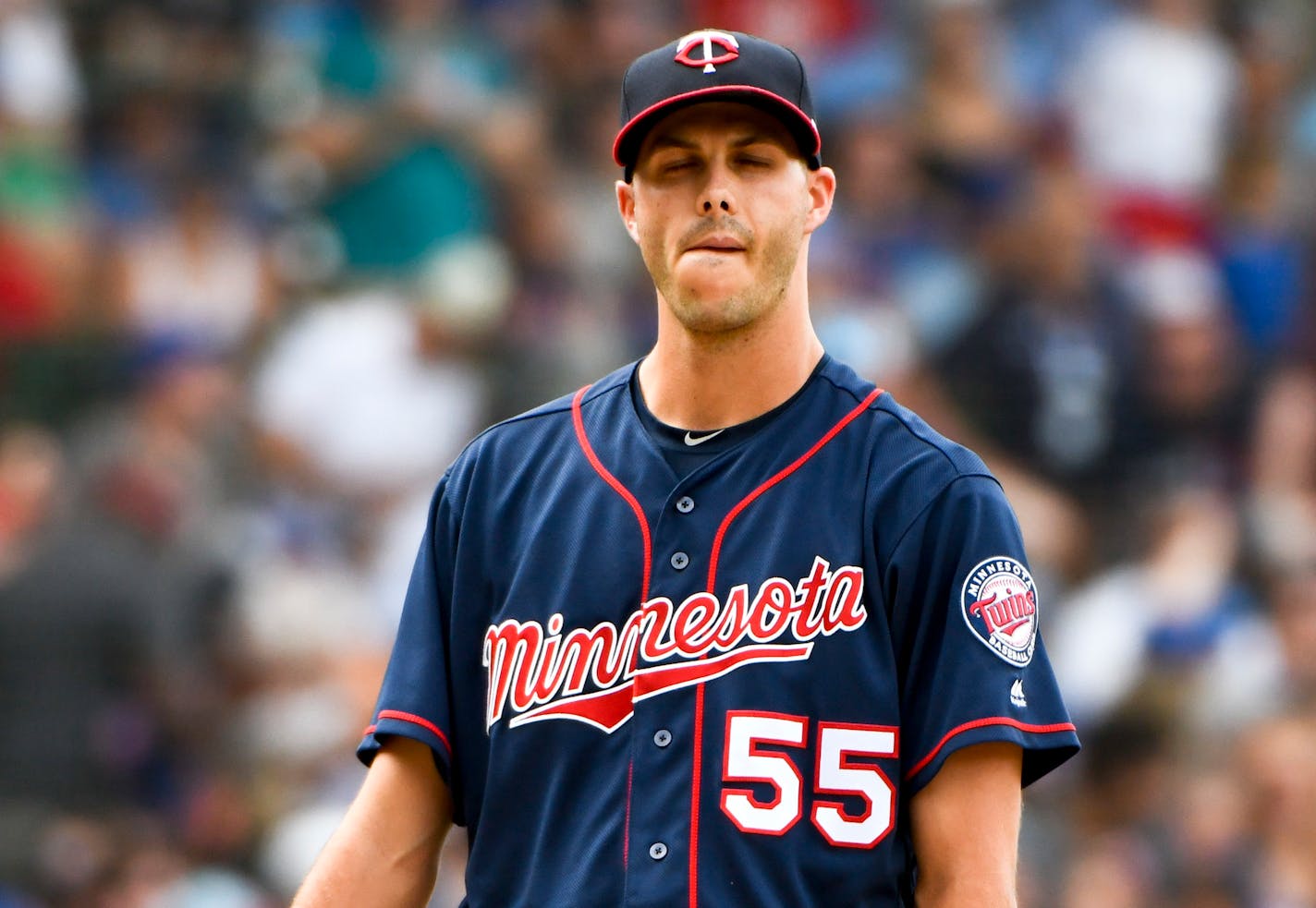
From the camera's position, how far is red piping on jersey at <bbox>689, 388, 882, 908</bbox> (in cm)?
266

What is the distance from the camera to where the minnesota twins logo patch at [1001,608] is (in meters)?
2.70

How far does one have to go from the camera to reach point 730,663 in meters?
2.73

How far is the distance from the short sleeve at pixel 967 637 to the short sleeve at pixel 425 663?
2.07 ft

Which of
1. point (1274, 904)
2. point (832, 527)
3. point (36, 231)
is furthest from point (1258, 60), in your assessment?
point (832, 527)

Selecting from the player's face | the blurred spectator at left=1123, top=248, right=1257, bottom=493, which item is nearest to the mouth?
the player's face

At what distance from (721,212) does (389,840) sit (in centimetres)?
95

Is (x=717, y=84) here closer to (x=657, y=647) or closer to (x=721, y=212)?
(x=721, y=212)

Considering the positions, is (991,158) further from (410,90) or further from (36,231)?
(36,231)

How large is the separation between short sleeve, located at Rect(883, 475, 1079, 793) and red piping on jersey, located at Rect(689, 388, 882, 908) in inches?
7.8

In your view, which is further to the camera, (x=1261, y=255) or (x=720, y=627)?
(x=1261, y=255)

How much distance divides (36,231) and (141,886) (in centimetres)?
273

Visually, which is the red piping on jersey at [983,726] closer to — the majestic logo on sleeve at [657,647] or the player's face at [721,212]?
the majestic logo on sleeve at [657,647]

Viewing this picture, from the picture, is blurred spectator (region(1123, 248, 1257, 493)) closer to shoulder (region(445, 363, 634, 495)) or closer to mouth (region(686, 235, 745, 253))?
shoulder (region(445, 363, 634, 495))

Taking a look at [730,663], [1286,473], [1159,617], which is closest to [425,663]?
[730,663]
